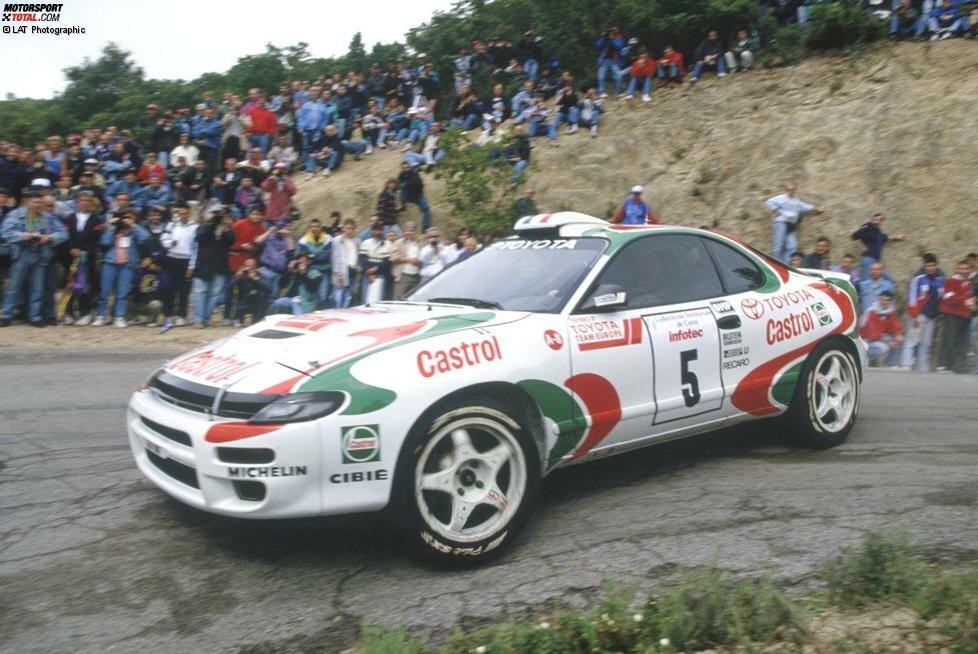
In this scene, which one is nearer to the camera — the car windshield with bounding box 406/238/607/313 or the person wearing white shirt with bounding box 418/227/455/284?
the car windshield with bounding box 406/238/607/313

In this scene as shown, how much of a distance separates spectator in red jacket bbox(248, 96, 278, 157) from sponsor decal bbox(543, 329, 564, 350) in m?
15.3

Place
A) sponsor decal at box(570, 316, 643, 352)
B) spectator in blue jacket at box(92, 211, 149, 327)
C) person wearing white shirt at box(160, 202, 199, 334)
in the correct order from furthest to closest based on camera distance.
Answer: person wearing white shirt at box(160, 202, 199, 334) → spectator in blue jacket at box(92, 211, 149, 327) → sponsor decal at box(570, 316, 643, 352)

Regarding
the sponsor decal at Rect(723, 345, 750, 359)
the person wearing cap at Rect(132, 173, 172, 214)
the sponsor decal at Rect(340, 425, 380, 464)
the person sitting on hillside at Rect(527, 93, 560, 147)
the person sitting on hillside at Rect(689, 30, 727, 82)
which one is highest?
the person sitting on hillside at Rect(689, 30, 727, 82)

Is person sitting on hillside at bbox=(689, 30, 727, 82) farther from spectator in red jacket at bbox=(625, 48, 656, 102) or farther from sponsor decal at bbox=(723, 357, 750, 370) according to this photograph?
sponsor decal at bbox=(723, 357, 750, 370)

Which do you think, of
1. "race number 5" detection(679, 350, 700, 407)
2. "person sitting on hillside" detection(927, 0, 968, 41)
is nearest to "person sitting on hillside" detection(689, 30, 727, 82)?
"person sitting on hillside" detection(927, 0, 968, 41)

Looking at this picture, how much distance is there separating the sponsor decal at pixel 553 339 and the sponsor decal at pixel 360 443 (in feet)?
3.72

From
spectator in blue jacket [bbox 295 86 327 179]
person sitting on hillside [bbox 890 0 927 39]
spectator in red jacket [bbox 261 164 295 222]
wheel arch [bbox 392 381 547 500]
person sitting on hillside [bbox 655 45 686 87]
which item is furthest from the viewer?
person sitting on hillside [bbox 655 45 686 87]

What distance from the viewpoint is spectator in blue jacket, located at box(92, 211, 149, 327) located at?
12930mm

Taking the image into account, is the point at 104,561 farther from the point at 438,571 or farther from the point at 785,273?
the point at 785,273

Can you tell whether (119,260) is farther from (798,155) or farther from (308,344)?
(798,155)

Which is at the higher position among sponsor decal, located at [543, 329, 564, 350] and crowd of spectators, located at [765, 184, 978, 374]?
sponsor decal, located at [543, 329, 564, 350]

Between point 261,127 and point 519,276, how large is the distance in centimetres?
1487

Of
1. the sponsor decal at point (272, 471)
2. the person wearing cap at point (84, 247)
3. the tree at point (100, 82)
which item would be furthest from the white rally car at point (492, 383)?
the tree at point (100, 82)

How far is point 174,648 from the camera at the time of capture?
3.52m
